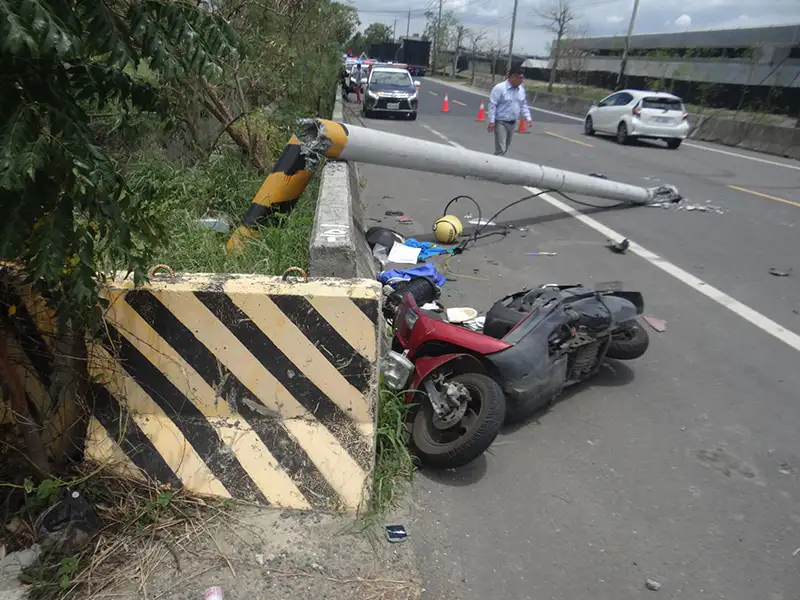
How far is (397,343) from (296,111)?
7.71 metres

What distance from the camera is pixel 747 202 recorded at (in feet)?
35.8

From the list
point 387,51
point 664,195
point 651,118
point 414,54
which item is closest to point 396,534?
point 664,195

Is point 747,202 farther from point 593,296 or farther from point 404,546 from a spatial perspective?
point 404,546

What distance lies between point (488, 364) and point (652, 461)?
107 centimetres

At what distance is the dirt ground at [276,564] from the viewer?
248 centimetres

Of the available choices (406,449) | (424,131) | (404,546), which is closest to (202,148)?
(406,449)

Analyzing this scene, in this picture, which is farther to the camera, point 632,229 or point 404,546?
point 632,229

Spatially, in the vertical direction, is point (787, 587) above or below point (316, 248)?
below

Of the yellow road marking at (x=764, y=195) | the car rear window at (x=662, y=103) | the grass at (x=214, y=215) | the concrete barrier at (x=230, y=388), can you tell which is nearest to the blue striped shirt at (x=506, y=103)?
the yellow road marking at (x=764, y=195)

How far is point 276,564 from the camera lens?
260 cm

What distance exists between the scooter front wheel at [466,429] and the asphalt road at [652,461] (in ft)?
0.46

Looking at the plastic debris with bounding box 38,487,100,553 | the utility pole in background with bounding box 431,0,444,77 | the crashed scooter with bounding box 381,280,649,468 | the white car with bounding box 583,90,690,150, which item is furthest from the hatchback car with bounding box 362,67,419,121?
the utility pole in background with bounding box 431,0,444,77

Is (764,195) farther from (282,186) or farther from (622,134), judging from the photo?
(282,186)

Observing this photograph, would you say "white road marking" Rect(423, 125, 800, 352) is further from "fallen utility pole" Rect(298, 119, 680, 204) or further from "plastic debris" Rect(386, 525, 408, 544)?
"plastic debris" Rect(386, 525, 408, 544)
